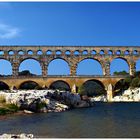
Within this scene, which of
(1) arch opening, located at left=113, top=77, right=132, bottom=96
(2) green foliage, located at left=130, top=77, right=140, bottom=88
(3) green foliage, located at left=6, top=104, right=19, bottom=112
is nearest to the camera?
(3) green foliage, located at left=6, top=104, right=19, bottom=112

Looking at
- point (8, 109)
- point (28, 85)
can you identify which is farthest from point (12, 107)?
point (28, 85)

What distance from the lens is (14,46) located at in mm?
84125

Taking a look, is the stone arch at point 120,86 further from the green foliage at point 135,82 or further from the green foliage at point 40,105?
the green foliage at point 40,105

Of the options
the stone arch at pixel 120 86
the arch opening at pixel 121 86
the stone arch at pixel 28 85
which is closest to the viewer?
the arch opening at pixel 121 86

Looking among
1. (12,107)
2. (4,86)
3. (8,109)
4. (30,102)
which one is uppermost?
(4,86)

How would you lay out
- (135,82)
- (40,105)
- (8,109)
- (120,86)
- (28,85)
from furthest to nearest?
(28,85), (120,86), (135,82), (40,105), (8,109)

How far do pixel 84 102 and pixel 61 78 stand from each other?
27999 mm

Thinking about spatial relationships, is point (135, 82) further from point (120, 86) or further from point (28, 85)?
point (28, 85)

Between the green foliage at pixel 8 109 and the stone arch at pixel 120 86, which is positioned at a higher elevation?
the stone arch at pixel 120 86

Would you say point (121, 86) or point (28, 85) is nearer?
point (121, 86)

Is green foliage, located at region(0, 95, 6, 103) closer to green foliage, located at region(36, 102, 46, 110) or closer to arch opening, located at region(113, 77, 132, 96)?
green foliage, located at region(36, 102, 46, 110)

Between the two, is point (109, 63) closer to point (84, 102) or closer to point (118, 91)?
point (118, 91)

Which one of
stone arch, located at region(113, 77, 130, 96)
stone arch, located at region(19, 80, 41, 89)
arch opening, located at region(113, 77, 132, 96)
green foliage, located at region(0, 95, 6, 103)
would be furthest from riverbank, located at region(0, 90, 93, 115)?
stone arch, located at region(113, 77, 130, 96)

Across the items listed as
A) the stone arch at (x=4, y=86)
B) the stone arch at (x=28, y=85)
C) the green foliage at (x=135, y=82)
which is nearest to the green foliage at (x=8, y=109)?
the stone arch at (x=28, y=85)
